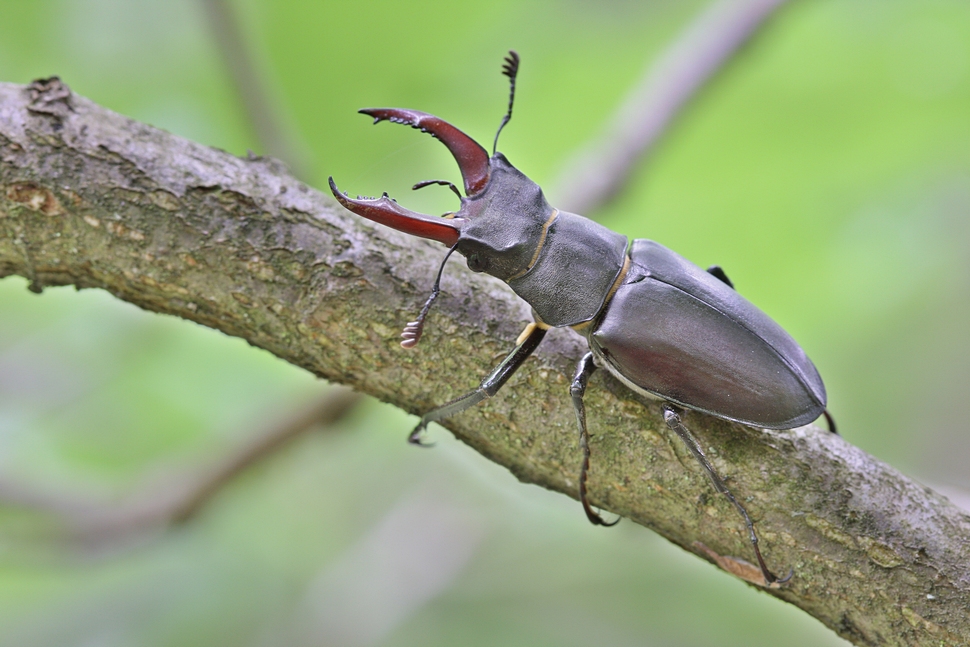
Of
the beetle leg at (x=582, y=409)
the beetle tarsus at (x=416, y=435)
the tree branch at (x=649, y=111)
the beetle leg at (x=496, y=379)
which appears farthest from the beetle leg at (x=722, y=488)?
the tree branch at (x=649, y=111)

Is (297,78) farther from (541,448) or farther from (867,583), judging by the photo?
(867,583)

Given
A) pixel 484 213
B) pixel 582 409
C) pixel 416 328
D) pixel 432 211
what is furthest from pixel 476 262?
pixel 432 211

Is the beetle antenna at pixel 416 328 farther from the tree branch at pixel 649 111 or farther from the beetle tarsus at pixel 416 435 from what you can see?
the tree branch at pixel 649 111

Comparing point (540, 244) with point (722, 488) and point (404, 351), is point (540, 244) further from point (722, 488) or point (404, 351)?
point (722, 488)

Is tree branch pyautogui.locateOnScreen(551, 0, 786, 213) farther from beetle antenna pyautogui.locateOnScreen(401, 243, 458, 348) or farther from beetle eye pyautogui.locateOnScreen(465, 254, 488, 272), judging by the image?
beetle antenna pyautogui.locateOnScreen(401, 243, 458, 348)

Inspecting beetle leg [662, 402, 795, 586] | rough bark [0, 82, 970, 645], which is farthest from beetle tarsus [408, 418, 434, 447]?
beetle leg [662, 402, 795, 586]

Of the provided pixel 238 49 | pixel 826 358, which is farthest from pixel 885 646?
pixel 238 49
